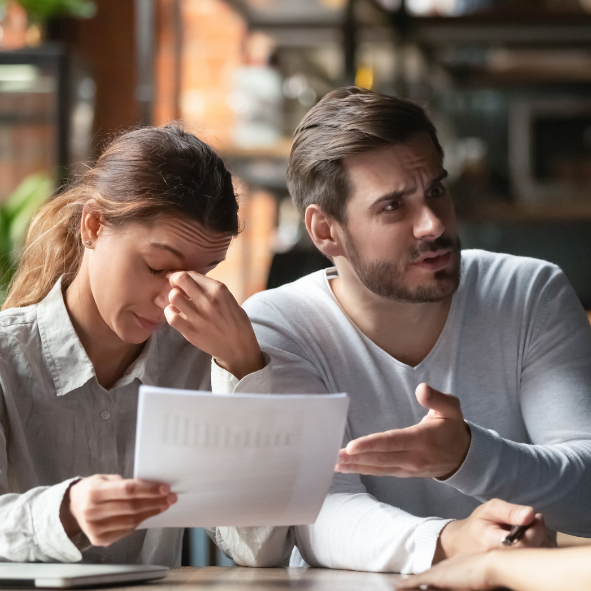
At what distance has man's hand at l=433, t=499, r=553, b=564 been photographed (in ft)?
2.87

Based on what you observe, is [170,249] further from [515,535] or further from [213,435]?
[515,535]

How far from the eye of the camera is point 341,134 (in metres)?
1.31

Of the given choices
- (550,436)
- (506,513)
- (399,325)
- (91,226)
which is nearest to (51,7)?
(91,226)

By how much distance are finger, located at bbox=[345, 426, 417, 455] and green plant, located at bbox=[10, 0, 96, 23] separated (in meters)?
2.61

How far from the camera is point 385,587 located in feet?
2.88

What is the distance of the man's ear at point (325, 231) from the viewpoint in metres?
1.39

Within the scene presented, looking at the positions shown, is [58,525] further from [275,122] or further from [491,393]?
[275,122]

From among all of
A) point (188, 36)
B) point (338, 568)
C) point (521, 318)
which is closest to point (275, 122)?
point (188, 36)

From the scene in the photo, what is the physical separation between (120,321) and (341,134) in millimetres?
498

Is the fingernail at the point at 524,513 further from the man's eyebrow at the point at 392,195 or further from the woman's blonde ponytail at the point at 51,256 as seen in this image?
the woman's blonde ponytail at the point at 51,256

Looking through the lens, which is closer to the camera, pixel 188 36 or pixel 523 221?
pixel 523 221

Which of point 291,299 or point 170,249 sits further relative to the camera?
point 291,299

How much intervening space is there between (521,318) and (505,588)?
0.57 m

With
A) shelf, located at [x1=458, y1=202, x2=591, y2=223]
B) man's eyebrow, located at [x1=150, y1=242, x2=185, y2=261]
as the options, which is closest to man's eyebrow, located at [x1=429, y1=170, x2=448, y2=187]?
man's eyebrow, located at [x1=150, y1=242, x2=185, y2=261]
